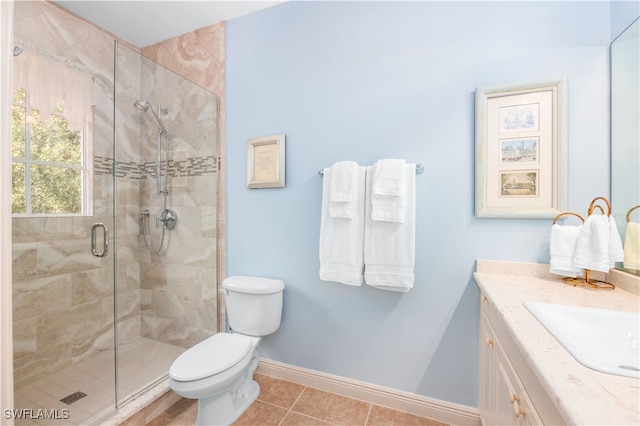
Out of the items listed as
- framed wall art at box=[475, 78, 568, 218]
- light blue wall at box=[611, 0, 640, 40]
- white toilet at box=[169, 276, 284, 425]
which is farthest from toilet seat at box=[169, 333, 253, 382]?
light blue wall at box=[611, 0, 640, 40]

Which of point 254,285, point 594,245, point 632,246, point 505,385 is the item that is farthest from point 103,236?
point 632,246

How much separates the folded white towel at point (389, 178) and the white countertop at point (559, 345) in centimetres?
59

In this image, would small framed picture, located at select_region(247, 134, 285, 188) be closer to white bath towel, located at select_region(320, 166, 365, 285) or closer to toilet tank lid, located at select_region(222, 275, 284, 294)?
white bath towel, located at select_region(320, 166, 365, 285)

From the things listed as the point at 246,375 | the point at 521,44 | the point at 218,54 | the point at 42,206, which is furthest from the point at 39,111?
the point at 521,44

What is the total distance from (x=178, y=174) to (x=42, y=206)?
76 cm

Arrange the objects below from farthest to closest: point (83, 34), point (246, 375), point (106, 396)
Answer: point (83, 34) → point (246, 375) → point (106, 396)

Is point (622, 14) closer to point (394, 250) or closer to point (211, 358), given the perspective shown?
point (394, 250)

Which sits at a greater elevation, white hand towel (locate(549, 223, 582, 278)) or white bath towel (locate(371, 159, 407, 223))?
white bath towel (locate(371, 159, 407, 223))

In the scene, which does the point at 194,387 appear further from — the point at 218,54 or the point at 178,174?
the point at 218,54

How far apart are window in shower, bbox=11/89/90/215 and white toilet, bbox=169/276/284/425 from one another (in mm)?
1141

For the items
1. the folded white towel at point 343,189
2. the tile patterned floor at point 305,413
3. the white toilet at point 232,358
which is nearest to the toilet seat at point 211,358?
the white toilet at point 232,358

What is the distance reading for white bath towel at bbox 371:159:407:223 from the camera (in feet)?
4.48

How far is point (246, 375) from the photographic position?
5.26ft

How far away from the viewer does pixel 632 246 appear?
1064 mm
